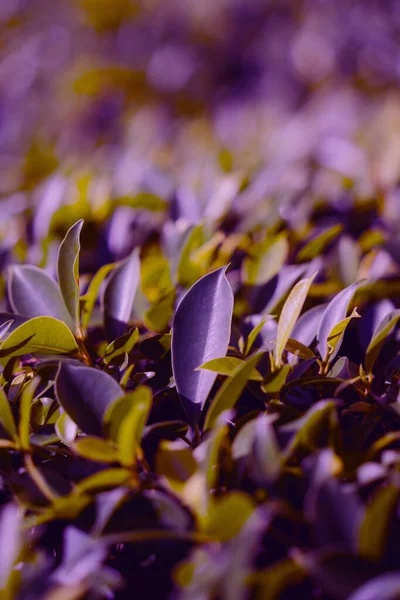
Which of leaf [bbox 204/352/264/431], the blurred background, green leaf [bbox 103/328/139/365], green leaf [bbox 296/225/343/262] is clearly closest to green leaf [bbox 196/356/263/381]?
leaf [bbox 204/352/264/431]

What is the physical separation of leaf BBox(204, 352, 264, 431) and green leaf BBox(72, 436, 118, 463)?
0.14 metres

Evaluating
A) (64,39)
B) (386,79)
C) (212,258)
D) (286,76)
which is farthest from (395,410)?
(64,39)

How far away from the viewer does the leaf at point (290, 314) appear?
75 cm

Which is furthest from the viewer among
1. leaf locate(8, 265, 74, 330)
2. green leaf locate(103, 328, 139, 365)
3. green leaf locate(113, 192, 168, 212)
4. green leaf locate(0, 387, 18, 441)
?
green leaf locate(113, 192, 168, 212)

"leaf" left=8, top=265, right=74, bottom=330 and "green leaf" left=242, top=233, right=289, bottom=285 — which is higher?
"leaf" left=8, top=265, right=74, bottom=330

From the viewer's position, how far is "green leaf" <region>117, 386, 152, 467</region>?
596 millimetres

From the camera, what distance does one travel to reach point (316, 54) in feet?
13.4

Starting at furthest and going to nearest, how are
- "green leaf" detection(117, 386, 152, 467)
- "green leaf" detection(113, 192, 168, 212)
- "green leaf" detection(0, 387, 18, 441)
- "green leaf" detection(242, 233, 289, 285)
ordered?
"green leaf" detection(113, 192, 168, 212), "green leaf" detection(242, 233, 289, 285), "green leaf" detection(0, 387, 18, 441), "green leaf" detection(117, 386, 152, 467)

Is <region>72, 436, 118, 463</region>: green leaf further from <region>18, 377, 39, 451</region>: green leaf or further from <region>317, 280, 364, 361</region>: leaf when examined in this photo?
<region>317, 280, 364, 361</region>: leaf

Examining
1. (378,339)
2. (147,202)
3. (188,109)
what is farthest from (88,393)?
(188,109)

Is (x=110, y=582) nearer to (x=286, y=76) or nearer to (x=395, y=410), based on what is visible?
(x=395, y=410)

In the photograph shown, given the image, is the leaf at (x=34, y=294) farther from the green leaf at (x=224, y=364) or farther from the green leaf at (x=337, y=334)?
the green leaf at (x=337, y=334)

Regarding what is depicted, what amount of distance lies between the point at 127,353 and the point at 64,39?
4.75 metres

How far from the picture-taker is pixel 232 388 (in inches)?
26.9
